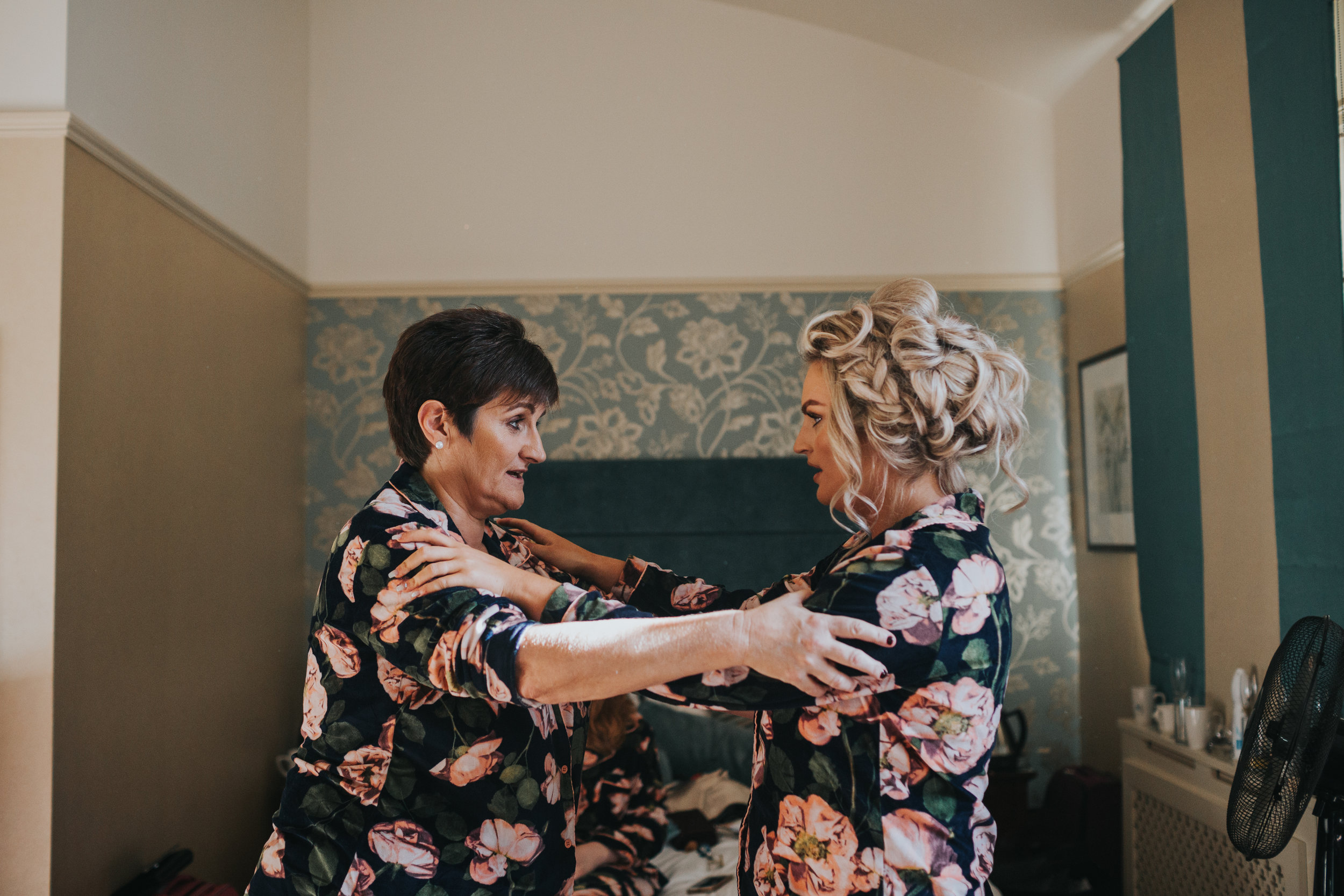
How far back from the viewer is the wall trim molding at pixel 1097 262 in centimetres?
341

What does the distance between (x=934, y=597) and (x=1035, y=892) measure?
2367 millimetres

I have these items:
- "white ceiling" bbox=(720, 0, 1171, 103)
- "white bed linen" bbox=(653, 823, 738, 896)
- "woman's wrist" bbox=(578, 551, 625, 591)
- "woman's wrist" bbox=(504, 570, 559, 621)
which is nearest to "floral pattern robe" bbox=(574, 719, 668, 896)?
Result: "white bed linen" bbox=(653, 823, 738, 896)

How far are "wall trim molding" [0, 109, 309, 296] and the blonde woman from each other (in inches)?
79.8

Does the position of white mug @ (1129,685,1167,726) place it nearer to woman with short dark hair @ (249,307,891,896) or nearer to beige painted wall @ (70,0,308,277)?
woman with short dark hair @ (249,307,891,896)

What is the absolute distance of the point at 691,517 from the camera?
3.75 meters

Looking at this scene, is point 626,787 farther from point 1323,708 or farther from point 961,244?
point 961,244

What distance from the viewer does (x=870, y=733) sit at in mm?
1122

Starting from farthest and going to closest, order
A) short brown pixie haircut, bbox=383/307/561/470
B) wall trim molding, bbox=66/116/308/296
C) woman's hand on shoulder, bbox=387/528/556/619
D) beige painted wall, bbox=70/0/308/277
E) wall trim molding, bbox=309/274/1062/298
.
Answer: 1. wall trim molding, bbox=309/274/1062/298
2. beige painted wall, bbox=70/0/308/277
3. wall trim molding, bbox=66/116/308/296
4. short brown pixie haircut, bbox=383/307/561/470
5. woman's hand on shoulder, bbox=387/528/556/619

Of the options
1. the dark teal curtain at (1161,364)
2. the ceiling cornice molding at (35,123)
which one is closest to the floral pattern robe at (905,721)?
the dark teal curtain at (1161,364)

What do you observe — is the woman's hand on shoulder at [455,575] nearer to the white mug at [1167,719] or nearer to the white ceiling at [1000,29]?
the white mug at [1167,719]

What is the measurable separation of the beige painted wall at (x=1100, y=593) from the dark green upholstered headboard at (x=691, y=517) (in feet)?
3.36

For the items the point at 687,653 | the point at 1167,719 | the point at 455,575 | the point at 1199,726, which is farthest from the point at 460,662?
the point at 1167,719

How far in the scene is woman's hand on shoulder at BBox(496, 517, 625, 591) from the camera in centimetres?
172

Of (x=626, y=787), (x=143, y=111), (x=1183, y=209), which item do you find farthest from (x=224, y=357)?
(x=1183, y=209)
